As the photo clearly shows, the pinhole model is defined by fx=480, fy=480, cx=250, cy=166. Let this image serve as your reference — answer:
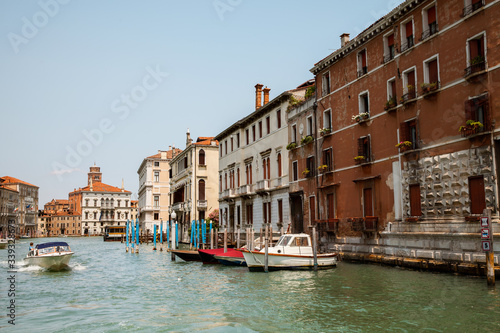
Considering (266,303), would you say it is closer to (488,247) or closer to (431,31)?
(488,247)

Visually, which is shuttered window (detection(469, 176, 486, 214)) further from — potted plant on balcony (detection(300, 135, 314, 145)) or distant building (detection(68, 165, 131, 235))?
distant building (detection(68, 165, 131, 235))

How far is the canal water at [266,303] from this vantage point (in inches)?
416

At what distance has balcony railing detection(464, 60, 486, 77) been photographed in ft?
54.5

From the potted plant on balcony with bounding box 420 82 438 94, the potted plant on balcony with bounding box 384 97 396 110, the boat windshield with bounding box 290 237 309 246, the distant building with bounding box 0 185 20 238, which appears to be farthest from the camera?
the distant building with bounding box 0 185 20 238

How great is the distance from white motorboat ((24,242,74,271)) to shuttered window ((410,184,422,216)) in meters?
16.7

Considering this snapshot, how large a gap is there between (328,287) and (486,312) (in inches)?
216

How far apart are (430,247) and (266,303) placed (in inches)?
312

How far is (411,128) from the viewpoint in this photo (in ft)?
66.4

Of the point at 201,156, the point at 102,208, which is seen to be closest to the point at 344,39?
the point at 201,156

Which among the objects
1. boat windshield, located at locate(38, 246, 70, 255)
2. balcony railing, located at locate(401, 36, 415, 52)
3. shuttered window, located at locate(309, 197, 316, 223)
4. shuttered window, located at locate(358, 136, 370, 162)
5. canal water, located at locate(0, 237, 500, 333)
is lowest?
canal water, located at locate(0, 237, 500, 333)

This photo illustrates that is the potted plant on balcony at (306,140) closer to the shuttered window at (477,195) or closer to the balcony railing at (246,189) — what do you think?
the balcony railing at (246,189)

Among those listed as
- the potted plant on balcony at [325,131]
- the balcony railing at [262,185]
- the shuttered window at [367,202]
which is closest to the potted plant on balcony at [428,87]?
the shuttered window at [367,202]

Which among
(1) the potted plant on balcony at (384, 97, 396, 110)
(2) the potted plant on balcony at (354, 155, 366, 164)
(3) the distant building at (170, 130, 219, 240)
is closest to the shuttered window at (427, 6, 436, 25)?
(1) the potted plant on balcony at (384, 97, 396, 110)

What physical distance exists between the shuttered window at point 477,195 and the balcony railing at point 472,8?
5961mm
